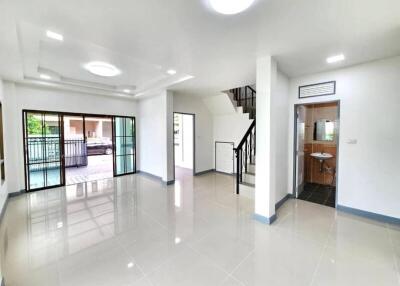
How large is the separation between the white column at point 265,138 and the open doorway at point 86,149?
5009 millimetres

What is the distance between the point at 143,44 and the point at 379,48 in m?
3.43

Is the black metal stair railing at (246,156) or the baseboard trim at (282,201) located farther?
the black metal stair railing at (246,156)

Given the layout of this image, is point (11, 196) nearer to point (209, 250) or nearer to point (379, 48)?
point (209, 250)

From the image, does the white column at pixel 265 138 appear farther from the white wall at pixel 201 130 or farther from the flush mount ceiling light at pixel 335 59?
the white wall at pixel 201 130

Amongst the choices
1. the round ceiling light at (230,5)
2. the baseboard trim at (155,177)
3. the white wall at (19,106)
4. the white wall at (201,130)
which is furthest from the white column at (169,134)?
the round ceiling light at (230,5)

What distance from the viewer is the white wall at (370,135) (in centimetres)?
285

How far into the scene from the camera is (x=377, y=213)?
2.99 meters

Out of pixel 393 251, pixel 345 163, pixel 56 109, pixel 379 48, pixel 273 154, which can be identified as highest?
pixel 379 48

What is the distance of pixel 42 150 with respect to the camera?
4.72 meters

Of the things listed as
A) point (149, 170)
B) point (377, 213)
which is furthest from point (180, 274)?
point (149, 170)

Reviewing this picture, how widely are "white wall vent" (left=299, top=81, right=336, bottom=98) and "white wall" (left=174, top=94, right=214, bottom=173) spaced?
328cm

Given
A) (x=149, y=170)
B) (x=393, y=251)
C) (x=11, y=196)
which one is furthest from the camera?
(x=149, y=170)

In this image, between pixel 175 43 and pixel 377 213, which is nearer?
pixel 175 43

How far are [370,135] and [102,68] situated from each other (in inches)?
203
